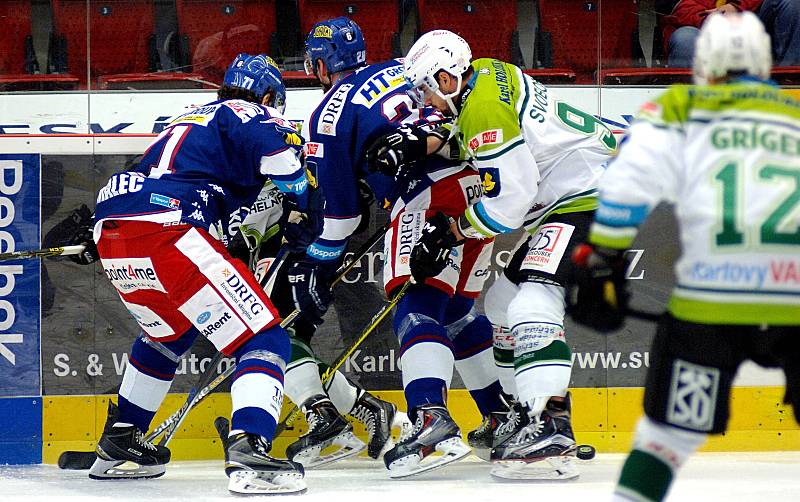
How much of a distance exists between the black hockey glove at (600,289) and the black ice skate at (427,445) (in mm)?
1373

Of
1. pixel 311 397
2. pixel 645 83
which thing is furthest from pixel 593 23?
pixel 311 397

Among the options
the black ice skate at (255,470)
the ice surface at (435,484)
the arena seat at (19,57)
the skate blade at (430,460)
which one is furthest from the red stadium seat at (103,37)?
the skate blade at (430,460)

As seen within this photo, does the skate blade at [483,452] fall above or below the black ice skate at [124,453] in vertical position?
below

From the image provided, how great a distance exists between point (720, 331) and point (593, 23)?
9.01 feet

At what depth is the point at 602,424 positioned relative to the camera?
171 inches

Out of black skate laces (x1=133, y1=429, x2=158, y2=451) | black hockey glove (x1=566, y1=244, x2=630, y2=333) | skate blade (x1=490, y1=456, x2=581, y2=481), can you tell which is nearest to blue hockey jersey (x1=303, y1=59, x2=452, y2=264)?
black skate laces (x1=133, y1=429, x2=158, y2=451)

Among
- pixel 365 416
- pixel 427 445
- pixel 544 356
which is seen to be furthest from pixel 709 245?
pixel 365 416

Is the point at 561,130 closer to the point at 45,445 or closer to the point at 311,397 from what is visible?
the point at 311,397

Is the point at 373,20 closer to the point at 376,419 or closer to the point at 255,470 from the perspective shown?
the point at 376,419

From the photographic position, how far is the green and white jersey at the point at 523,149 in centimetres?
360

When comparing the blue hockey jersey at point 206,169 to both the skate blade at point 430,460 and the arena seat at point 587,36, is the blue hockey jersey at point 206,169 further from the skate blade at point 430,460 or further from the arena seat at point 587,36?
the arena seat at point 587,36

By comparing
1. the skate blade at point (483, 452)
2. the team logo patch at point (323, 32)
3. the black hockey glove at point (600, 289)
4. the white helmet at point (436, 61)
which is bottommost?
the skate blade at point (483, 452)

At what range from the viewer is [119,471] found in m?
3.93

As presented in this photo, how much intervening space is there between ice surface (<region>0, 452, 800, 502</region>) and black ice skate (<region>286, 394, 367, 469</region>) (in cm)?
6
